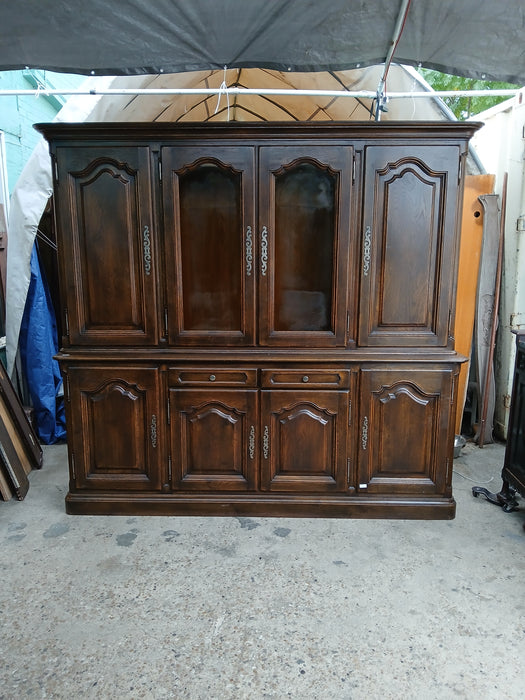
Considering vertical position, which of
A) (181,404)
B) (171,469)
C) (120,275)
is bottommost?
(171,469)

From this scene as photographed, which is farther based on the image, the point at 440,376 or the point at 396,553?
the point at 440,376

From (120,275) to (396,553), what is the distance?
206 centimetres

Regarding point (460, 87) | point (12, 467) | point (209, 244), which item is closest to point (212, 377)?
point (209, 244)

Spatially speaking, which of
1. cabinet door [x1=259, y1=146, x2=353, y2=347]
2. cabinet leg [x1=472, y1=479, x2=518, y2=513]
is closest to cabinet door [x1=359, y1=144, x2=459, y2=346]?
cabinet door [x1=259, y1=146, x2=353, y2=347]

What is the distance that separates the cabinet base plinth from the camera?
276cm

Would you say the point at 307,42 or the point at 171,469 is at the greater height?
the point at 307,42

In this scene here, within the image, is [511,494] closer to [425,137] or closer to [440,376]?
[440,376]

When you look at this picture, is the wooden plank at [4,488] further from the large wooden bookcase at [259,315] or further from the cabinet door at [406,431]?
the cabinet door at [406,431]

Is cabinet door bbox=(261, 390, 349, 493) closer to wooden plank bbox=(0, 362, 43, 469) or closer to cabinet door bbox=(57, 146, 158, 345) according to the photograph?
cabinet door bbox=(57, 146, 158, 345)

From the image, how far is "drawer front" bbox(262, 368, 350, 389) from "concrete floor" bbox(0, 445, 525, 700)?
2.58 ft

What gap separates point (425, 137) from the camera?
2480mm

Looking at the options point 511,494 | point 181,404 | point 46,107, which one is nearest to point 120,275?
point 181,404

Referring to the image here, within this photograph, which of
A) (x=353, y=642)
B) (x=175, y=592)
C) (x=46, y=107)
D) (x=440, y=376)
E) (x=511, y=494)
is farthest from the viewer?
(x=46, y=107)

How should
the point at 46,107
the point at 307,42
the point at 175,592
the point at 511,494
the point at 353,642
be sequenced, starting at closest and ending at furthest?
1. the point at 353,642
2. the point at 175,592
3. the point at 307,42
4. the point at 511,494
5. the point at 46,107
